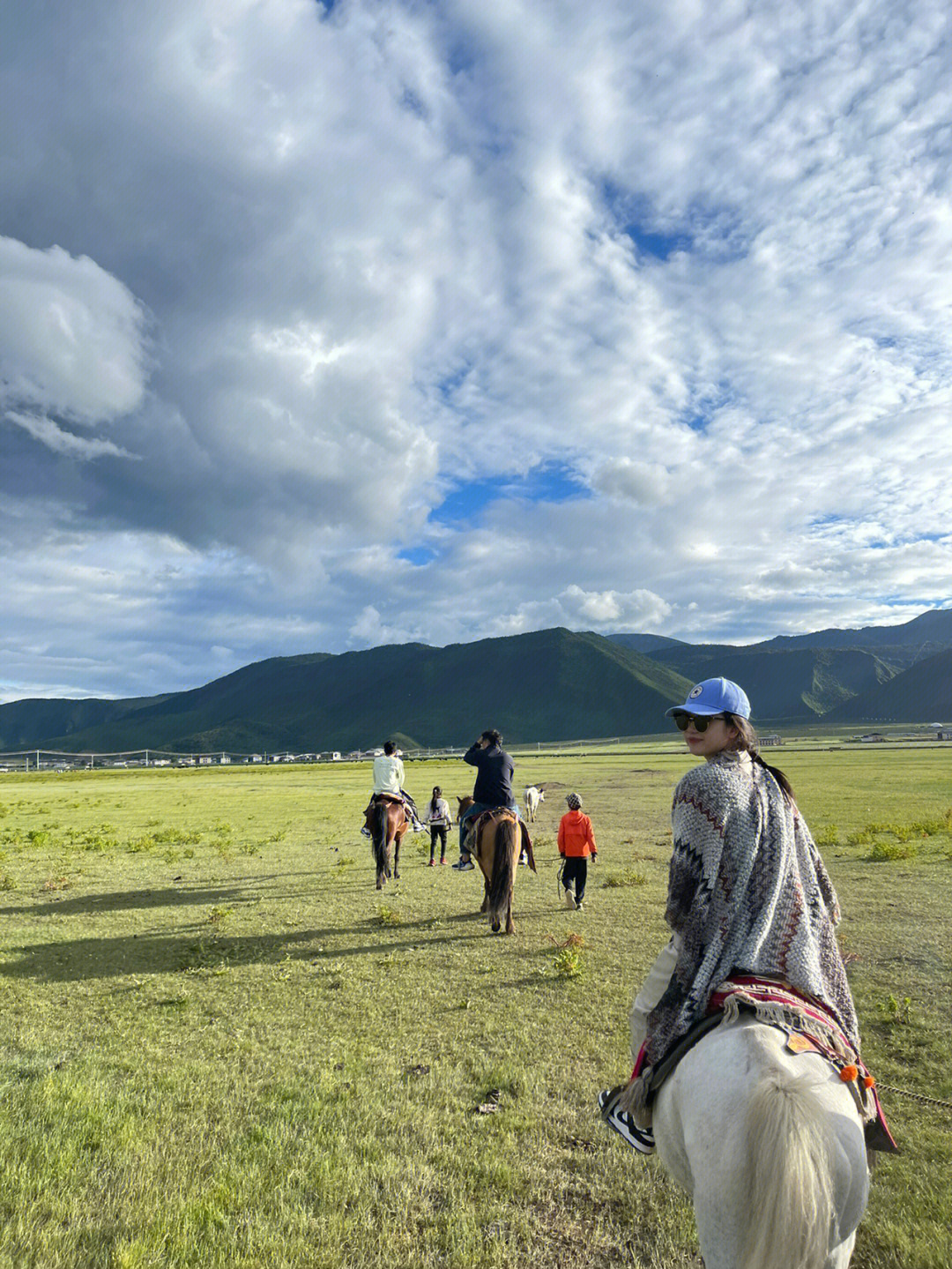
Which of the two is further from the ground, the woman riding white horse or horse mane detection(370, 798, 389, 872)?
the woman riding white horse

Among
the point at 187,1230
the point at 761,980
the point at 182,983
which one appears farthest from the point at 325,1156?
the point at 182,983

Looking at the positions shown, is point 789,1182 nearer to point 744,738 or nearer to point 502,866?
point 744,738

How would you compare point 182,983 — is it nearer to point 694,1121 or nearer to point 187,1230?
point 187,1230

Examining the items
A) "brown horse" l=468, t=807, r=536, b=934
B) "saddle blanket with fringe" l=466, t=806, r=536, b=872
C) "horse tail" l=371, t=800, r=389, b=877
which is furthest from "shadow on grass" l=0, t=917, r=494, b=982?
"horse tail" l=371, t=800, r=389, b=877

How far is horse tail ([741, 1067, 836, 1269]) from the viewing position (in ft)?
7.10

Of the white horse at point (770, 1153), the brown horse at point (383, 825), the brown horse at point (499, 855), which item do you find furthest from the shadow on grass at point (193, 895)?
the white horse at point (770, 1153)

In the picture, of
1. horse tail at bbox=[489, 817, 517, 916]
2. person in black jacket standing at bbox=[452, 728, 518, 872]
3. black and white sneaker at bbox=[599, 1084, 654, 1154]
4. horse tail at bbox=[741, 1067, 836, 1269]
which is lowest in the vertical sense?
horse tail at bbox=[489, 817, 517, 916]

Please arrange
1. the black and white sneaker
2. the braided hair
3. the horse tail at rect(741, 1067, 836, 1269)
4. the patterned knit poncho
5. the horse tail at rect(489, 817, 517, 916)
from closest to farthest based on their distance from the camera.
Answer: the horse tail at rect(741, 1067, 836, 1269)
the patterned knit poncho
the black and white sneaker
the braided hair
the horse tail at rect(489, 817, 517, 916)

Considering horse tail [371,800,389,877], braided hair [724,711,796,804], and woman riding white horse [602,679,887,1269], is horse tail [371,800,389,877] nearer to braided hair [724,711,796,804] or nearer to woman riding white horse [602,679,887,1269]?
woman riding white horse [602,679,887,1269]

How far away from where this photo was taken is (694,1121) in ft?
8.40

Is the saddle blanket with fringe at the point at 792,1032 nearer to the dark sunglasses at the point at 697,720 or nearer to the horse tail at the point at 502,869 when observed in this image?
the dark sunglasses at the point at 697,720

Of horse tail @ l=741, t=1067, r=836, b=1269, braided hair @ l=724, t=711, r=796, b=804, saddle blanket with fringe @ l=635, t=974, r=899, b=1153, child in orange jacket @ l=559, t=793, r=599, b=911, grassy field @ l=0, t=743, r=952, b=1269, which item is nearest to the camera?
horse tail @ l=741, t=1067, r=836, b=1269

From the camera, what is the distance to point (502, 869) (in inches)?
417

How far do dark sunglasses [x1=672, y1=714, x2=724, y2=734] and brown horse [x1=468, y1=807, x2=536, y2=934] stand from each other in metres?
7.74
